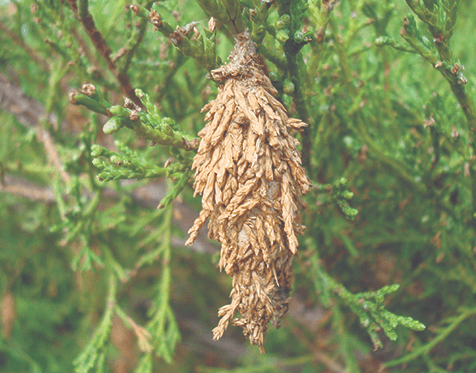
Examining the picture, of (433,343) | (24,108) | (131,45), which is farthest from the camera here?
(24,108)

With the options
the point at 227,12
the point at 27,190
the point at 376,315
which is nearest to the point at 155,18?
the point at 227,12

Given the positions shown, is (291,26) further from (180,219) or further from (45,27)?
(180,219)

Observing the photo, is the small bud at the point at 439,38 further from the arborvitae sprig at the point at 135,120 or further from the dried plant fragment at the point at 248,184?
the arborvitae sprig at the point at 135,120

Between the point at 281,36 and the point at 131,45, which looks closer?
the point at 281,36

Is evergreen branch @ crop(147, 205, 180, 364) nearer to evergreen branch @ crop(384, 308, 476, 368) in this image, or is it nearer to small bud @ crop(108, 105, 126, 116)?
evergreen branch @ crop(384, 308, 476, 368)

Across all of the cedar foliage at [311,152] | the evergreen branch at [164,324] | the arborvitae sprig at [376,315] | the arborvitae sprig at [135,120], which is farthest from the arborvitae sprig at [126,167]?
the evergreen branch at [164,324]

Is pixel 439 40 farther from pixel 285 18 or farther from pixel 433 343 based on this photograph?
pixel 433 343

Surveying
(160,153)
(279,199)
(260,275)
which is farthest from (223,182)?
(160,153)
